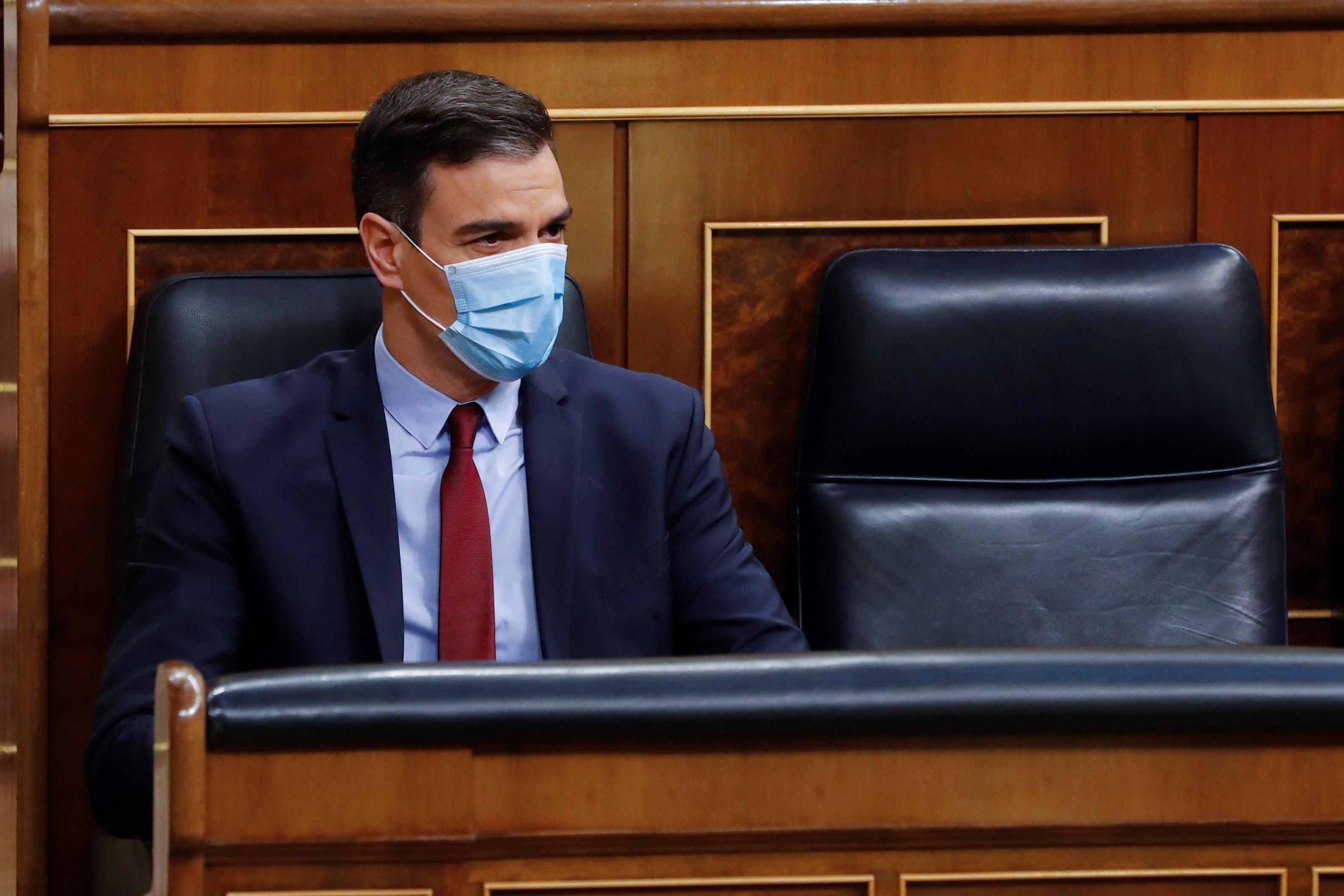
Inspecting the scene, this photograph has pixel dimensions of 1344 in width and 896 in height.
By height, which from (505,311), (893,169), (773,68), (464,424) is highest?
(773,68)

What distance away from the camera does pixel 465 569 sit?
1291mm

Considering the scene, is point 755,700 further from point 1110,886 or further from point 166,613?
point 166,613

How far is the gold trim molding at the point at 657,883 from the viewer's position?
26.0 inches

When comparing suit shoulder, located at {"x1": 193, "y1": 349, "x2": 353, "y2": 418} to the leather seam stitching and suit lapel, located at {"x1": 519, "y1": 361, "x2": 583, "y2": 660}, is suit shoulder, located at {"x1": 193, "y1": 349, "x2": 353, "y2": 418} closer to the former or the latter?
suit lapel, located at {"x1": 519, "y1": 361, "x2": 583, "y2": 660}

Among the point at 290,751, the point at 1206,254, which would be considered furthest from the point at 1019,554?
the point at 290,751

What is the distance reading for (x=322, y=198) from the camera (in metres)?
1.68

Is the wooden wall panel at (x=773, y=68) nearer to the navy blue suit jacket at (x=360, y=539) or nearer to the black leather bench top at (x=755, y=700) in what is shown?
the navy blue suit jacket at (x=360, y=539)

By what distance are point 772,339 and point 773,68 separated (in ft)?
1.06

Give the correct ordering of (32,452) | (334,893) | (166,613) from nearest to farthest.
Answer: (334,893) → (166,613) → (32,452)

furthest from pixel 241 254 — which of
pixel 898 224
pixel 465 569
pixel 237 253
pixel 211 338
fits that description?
pixel 898 224

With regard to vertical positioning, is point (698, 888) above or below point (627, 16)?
below

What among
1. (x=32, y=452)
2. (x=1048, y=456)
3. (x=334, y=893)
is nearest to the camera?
(x=334, y=893)

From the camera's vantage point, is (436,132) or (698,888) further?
(436,132)

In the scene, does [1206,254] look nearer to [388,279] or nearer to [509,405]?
[509,405]
